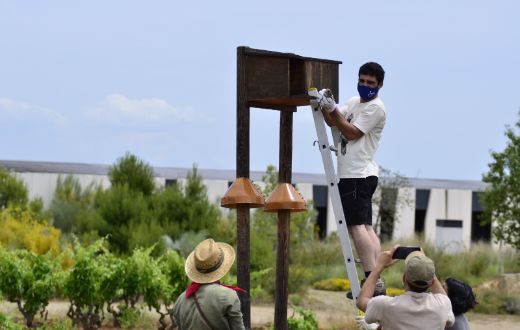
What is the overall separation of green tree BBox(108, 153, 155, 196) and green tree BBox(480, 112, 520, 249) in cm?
779

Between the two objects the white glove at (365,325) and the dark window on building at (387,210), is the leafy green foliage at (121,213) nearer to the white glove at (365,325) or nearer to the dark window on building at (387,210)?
the dark window on building at (387,210)

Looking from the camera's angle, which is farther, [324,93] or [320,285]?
[320,285]

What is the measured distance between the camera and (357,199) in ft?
Result: 22.9

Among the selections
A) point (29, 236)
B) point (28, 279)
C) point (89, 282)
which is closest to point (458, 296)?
point (89, 282)

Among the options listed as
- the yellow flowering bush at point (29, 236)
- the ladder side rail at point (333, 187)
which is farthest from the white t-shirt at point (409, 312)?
the yellow flowering bush at point (29, 236)

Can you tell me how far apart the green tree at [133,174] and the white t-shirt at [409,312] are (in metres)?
20.0

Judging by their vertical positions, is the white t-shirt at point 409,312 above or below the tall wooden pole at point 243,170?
below

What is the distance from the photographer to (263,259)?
2084cm

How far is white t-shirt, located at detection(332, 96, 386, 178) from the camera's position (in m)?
7.06

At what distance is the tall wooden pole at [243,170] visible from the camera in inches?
286

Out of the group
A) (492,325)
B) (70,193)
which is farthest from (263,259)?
(70,193)

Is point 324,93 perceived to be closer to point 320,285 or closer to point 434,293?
point 434,293

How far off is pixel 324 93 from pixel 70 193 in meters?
25.9

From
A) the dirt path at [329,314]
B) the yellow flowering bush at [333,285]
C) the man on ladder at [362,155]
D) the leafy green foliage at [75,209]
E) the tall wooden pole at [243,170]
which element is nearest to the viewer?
the man on ladder at [362,155]
